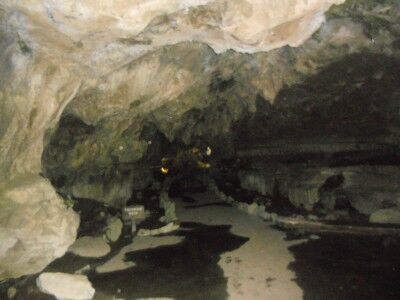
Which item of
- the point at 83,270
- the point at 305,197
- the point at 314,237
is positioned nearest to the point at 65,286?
the point at 83,270

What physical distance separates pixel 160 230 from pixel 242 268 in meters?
4.47

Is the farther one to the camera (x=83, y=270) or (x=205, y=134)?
(x=205, y=134)

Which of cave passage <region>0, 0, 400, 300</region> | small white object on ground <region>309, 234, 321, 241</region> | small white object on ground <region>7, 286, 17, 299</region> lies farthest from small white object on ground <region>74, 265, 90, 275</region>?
small white object on ground <region>309, 234, 321, 241</region>

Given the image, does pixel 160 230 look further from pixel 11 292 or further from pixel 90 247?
pixel 11 292

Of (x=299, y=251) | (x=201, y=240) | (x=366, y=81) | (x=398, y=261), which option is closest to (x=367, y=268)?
(x=398, y=261)

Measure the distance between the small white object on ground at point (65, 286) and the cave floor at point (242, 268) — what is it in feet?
0.62

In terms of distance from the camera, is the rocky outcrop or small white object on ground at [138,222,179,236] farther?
the rocky outcrop

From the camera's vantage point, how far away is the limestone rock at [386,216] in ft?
40.9

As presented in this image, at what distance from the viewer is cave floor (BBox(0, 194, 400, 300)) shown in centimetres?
811

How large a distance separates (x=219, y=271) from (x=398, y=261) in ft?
14.7

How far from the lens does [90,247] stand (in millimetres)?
11242

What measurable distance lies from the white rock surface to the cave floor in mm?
542

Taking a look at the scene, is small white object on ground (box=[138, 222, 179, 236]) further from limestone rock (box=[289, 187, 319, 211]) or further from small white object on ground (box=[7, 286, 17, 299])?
limestone rock (box=[289, 187, 319, 211])

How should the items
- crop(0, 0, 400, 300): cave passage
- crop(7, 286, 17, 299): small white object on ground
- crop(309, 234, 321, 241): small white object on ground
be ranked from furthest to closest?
crop(309, 234, 321, 241): small white object on ground < crop(7, 286, 17, 299): small white object on ground < crop(0, 0, 400, 300): cave passage
